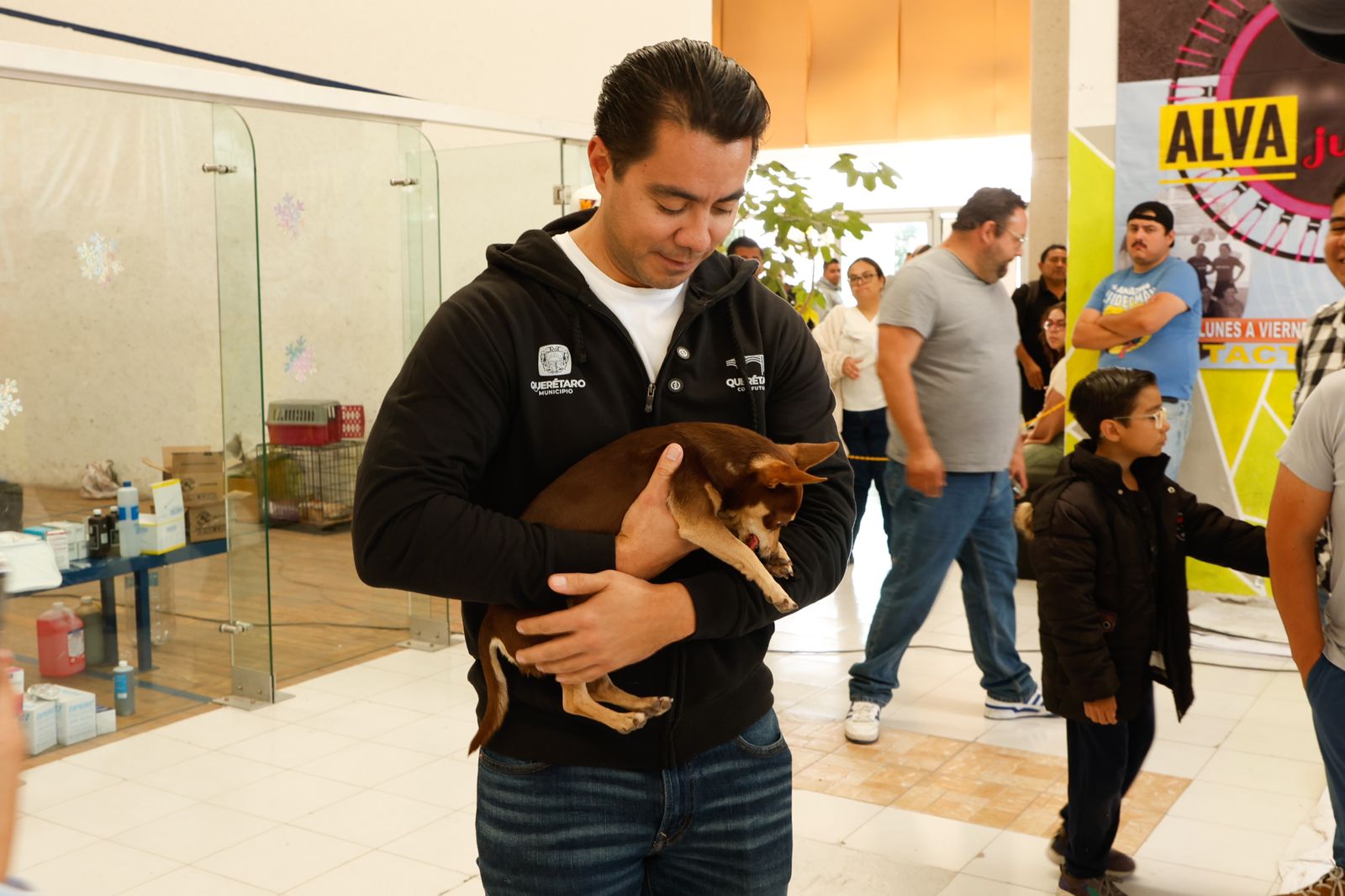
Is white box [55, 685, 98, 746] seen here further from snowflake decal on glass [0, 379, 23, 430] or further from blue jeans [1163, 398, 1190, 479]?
blue jeans [1163, 398, 1190, 479]

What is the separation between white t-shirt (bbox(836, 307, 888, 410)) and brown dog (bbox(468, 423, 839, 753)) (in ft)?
16.2

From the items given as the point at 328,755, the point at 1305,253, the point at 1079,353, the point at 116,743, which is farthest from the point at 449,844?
the point at 1305,253

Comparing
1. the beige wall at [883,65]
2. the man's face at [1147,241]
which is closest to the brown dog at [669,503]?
the man's face at [1147,241]

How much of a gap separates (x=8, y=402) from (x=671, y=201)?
364 centimetres

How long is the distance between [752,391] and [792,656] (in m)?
3.91

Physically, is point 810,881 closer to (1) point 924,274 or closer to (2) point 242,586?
(1) point 924,274

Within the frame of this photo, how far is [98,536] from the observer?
4441mm

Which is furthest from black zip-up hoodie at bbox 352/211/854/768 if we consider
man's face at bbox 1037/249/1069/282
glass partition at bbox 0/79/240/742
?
man's face at bbox 1037/249/1069/282

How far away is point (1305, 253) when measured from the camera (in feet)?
17.4

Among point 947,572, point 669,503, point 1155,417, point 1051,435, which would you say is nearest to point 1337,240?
point 1155,417

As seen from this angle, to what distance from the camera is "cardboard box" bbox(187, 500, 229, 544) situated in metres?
4.76

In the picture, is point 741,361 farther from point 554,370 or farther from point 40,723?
point 40,723

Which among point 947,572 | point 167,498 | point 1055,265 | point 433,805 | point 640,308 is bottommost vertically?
point 433,805

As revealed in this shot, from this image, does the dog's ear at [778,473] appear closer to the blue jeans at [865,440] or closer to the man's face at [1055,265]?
the blue jeans at [865,440]
